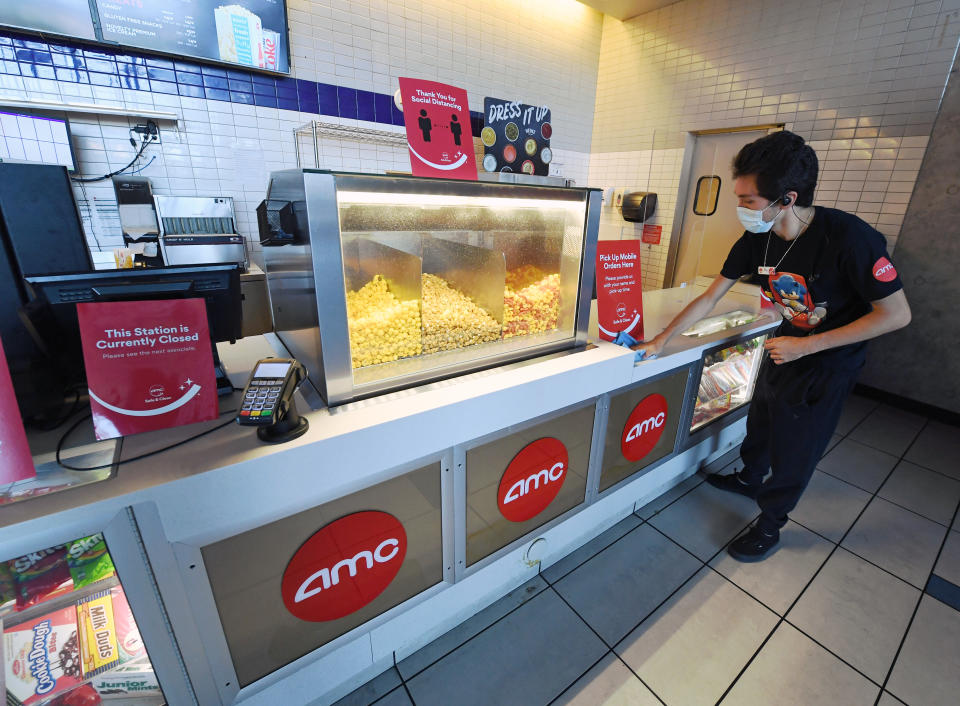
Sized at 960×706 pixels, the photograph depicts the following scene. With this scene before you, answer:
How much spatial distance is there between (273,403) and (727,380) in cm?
249

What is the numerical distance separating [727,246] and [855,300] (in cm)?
320

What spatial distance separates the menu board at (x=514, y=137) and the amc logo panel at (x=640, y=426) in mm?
953

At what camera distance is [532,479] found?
157 centimetres

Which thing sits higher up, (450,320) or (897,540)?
(450,320)

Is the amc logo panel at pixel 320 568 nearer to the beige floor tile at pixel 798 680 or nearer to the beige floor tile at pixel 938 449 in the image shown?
the beige floor tile at pixel 798 680

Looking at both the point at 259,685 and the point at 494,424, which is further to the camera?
the point at 494,424

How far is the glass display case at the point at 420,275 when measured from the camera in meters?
1.03

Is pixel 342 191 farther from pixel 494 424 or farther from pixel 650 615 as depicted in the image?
pixel 650 615

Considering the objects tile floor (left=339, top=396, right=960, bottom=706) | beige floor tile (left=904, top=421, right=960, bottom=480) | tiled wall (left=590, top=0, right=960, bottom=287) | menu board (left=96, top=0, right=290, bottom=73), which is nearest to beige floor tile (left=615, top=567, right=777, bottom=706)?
tile floor (left=339, top=396, right=960, bottom=706)

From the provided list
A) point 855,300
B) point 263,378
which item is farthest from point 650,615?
point 263,378

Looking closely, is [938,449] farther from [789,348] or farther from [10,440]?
[10,440]

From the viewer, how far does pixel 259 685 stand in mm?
1124

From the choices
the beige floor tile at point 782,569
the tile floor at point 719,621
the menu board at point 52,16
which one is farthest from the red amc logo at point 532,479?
the menu board at point 52,16

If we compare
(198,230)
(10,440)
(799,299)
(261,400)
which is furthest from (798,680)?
(198,230)
